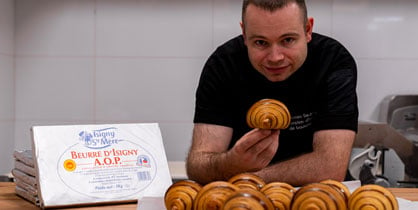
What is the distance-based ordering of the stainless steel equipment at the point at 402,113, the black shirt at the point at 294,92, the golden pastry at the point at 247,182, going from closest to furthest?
the golden pastry at the point at 247,182
the black shirt at the point at 294,92
the stainless steel equipment at the point at 402,113

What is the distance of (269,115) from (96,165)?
1.21 feet

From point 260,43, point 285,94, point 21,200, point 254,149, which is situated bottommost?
point 21,200

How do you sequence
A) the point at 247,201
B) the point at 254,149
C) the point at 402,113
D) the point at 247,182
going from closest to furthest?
1. the point at 247,201
2. the point at 247,182
3. the point at 254,149
4. the point at 402,113

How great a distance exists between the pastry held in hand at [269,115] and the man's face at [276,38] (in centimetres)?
42

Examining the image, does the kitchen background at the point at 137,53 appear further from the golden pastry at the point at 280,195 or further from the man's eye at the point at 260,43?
the golden pastry at the point at 280,195

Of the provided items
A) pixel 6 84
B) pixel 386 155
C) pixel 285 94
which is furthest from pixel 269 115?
pixel 6 84

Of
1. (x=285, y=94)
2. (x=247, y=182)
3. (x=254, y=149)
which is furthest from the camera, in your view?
(x=285, y=94)

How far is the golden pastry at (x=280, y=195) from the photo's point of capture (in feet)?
2.15

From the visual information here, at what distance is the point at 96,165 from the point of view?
931 mm

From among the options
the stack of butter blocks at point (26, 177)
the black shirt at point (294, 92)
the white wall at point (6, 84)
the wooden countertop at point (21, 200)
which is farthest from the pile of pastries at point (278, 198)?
the white wall at point (6, 84)

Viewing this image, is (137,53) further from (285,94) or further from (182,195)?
(182,195)

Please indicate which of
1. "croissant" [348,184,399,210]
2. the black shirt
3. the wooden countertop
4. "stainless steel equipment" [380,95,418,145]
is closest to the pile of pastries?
"croissant" [348,184,399,210]

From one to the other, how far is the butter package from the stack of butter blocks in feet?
0.15

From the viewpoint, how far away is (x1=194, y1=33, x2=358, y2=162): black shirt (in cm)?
138
